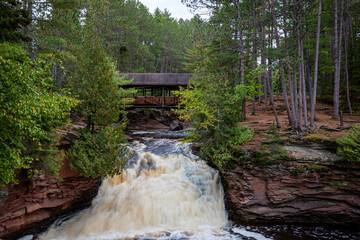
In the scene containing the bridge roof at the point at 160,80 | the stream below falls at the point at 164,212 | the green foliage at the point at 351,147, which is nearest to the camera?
the stream below falls at the point at 164,212

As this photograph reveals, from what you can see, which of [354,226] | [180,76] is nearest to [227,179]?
[354,226]

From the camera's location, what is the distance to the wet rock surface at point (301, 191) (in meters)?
7.41

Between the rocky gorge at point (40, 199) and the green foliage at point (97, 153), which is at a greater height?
the green foliage at point (97, 153)

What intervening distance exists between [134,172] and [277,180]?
249 inches

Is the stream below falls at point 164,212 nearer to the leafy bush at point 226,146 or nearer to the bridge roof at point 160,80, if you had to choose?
the leafy bush at point 226,146

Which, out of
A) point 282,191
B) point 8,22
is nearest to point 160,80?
point 8,22

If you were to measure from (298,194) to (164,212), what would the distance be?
5.38 meters

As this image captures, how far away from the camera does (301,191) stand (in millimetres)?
7609

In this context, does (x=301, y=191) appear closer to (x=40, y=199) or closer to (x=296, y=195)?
(x=296, y=195)

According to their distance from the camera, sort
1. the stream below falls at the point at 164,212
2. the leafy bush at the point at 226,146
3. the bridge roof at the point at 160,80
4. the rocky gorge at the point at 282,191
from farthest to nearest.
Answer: the bridge roof at the point at 160,80 < the leafy bush at the point at 226,146 < the rocky gorge at the point at 282,191 < the stream below falls at the point at 164,212

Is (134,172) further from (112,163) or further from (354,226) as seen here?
(354,226)

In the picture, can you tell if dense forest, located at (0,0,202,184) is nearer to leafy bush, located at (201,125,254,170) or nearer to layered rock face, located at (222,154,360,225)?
leafy bush, located at (201,125,254,170)

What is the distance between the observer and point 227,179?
8.43m

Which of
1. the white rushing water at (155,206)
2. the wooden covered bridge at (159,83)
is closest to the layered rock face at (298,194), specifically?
the white rushing water at (155,206)
